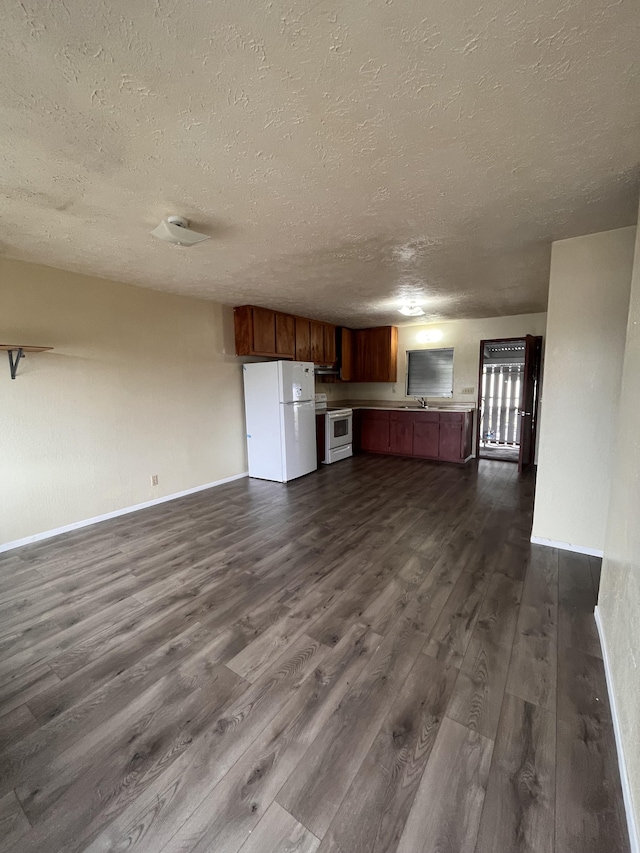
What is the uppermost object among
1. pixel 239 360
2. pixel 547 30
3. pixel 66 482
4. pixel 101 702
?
pixel 547 30

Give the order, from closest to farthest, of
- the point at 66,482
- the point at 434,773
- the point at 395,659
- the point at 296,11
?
the point at 296,11 < the point at 434,773 < the point at 395,659 < the point at 66,482

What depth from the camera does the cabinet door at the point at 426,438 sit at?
5852 millimetres

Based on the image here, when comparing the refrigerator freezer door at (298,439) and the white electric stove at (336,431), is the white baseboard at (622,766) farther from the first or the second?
the white electric stove at (336,431)

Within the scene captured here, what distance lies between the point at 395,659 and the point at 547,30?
2.46 meters

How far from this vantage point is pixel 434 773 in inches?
47.3

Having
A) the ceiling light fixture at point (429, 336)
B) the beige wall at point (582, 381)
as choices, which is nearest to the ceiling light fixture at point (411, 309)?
the ceiling light fixture at point (429, 336)

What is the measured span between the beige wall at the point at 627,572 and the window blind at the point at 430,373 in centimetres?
459

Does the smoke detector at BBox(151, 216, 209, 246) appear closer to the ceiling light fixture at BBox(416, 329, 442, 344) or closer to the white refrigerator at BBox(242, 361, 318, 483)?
the white refrigerator at BBox(242, 361, 318, 483)

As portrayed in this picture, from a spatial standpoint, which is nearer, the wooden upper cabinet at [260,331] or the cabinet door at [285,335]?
the wooden upper cabinet at [260,331]

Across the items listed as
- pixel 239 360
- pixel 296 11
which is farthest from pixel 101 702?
pixel 239 360

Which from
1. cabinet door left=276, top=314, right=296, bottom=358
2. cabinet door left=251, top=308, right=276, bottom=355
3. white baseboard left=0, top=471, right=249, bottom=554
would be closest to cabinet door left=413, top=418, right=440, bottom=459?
cabinet door left=276, top=314, right=296, bottom=358

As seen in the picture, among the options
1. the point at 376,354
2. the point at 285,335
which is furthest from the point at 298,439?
the point at 376,354

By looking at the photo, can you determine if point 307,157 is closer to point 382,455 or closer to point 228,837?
point 228,837

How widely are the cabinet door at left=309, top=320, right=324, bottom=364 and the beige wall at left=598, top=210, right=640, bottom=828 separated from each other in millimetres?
4373
